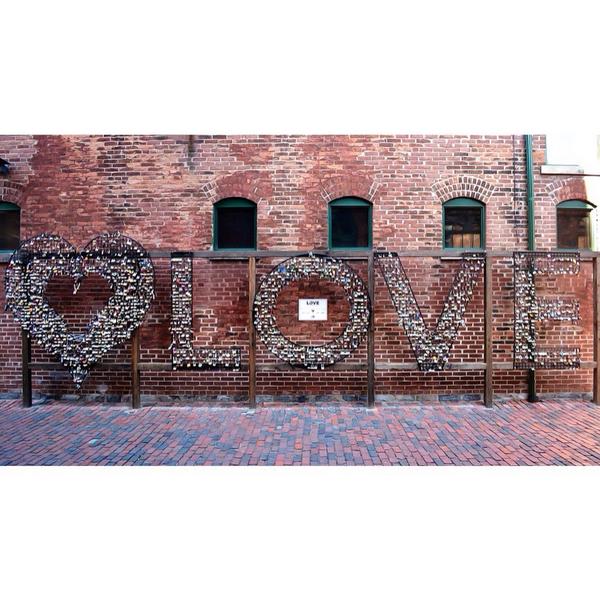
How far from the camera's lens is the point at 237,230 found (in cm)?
644

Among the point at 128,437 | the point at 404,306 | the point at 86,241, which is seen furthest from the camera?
the point at 86,241

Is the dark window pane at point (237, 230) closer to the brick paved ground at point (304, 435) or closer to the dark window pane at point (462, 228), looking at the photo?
the brick paved ground at point (304, 435)

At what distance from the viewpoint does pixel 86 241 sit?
645cm

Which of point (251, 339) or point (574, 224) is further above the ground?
point (574, 224)

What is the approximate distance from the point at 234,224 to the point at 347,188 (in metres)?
2.09

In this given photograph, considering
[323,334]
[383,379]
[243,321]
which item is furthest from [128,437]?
[383,379]

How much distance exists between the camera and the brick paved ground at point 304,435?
4246mm

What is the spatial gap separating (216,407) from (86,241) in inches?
148

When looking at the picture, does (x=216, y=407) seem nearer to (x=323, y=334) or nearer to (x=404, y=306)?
(x=323, y=334)

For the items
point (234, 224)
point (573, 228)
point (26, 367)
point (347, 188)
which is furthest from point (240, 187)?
point (573, 228)

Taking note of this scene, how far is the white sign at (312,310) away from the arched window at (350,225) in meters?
1.03

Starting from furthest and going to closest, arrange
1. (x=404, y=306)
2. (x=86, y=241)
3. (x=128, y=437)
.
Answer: (x=86, y=241) < (x=404, y=306) < (x=128, y=437)

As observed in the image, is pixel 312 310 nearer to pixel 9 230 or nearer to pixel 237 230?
pixel 237 230

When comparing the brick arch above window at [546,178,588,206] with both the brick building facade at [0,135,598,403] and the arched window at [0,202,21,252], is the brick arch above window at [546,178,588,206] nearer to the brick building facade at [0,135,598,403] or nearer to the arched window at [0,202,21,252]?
the brick building facade at [0,135,598,403]
